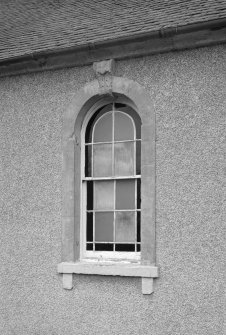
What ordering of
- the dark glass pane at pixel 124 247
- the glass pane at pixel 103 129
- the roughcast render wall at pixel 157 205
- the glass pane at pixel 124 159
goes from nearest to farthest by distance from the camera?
the roughcast render wall at pixel 157 205, the dark glass pane at pixel 124 247, the glass pane at pixel 124 159, the glass pane at pixel 103 129

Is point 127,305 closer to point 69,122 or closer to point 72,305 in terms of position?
point 72,305

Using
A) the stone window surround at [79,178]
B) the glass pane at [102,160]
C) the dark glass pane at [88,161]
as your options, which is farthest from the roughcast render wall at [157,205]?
Answer: the glass pane at [102,160]

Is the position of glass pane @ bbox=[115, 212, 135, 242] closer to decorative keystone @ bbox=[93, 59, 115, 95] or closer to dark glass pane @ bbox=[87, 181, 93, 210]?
dark glass pane @ bbox=[87, 181, 93, 210]

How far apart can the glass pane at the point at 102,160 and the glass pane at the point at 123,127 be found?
0.78ft

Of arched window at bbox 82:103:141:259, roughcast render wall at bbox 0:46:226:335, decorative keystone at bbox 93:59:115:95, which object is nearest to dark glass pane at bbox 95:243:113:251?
arched window at bbox 82:103:141:259

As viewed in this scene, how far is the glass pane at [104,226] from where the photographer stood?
8.57 metres

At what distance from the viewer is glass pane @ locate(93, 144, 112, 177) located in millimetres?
8680

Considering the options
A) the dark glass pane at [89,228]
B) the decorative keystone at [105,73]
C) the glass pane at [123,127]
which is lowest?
the dark glass pane at [89,228]

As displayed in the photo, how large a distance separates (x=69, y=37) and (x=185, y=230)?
3.69 metres

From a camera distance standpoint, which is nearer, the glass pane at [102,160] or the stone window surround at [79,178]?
the stone window surround at [79,178]

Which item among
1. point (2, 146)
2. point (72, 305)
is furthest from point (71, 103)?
point (72, 305)

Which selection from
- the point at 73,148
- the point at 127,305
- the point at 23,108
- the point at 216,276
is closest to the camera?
the point at 216,276

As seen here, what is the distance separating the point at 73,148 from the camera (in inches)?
342

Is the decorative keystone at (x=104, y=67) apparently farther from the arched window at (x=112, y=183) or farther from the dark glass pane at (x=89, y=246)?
the dark glass pane at (x=89, y=246)
